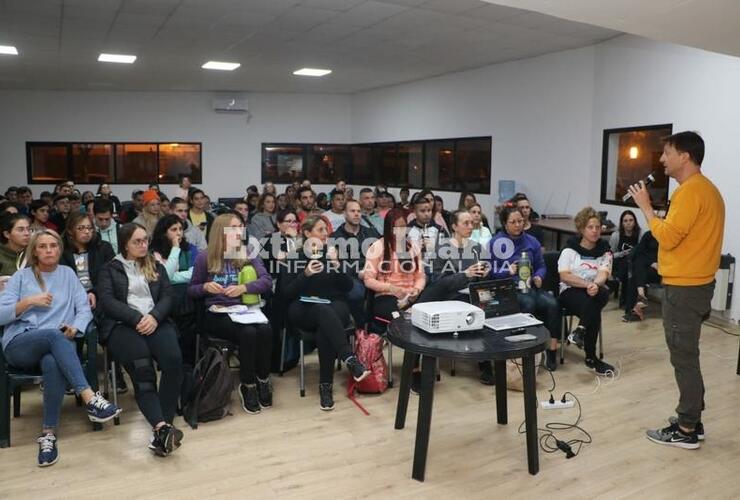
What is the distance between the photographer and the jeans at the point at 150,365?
3314 mm

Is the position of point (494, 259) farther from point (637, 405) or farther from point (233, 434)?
point (233, 434)

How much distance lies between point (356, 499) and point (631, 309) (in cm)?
448

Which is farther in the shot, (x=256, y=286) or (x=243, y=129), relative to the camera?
(x=243, y=129)

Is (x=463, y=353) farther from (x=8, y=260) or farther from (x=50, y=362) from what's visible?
(x=8, y=260)

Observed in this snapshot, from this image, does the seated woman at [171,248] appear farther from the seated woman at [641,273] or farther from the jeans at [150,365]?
the seated woman at [641,273]

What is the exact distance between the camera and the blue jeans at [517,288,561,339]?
455cm

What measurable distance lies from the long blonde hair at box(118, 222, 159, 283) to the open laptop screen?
6.45 feet

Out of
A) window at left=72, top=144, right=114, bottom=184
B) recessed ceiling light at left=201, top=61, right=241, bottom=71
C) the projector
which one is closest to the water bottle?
the projector

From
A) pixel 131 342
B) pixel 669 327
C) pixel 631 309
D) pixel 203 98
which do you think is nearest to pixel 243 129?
pixel 203 98

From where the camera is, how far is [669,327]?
3236 mm

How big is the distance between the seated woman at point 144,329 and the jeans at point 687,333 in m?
2.71

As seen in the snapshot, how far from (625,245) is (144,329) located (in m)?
5.23

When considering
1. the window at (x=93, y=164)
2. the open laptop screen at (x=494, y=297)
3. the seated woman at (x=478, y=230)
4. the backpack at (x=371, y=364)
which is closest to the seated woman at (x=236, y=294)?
the backpack at (x=371, y=364)

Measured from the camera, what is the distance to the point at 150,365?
11.2ft
